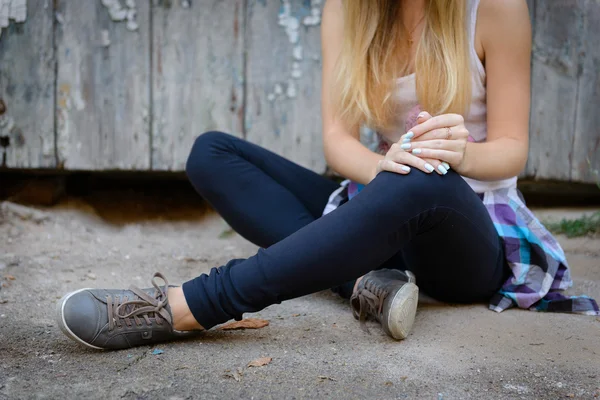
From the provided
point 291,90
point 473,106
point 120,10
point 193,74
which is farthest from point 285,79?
point 473,106

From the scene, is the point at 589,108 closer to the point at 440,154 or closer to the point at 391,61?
the point at 391,61

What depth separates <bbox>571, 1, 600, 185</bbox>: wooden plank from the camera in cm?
194

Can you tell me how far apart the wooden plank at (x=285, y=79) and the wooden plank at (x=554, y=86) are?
0.74 metres

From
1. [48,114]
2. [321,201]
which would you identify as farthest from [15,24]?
[321,201]

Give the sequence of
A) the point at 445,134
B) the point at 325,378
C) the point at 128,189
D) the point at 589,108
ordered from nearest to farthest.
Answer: the point at 325,378, the point at 445,134, the point at 589,108, the point at 128,189

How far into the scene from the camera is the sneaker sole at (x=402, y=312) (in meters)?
1.17

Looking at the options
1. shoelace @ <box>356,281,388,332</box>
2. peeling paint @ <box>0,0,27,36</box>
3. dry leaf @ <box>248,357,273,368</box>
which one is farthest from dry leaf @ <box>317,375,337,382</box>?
peeling paint @ <box>0,0,27,36</box>

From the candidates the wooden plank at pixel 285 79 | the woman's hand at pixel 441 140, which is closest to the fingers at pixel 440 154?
the woman's hand at pixel 441 140

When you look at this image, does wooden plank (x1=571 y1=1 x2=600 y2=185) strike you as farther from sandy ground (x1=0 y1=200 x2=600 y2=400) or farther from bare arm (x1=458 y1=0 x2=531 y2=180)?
bare arm (x1=458 y1=0 x2=531 y2=180)

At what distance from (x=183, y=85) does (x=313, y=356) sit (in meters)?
1.25

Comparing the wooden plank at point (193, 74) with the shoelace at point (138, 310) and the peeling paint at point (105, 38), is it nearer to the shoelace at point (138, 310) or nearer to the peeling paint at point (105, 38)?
the peeling paint at point (105, 38)

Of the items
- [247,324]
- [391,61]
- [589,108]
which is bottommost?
[247,324]

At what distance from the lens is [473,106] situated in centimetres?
139

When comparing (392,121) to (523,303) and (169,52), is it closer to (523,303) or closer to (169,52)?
(523,303)
